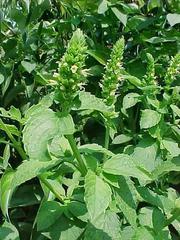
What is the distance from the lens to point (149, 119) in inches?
64.4

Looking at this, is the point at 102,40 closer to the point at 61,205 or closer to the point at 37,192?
the point at 37,192

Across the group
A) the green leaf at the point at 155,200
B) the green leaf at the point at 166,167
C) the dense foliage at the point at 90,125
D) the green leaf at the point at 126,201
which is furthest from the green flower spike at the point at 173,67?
the green leaf at the point at 126,201

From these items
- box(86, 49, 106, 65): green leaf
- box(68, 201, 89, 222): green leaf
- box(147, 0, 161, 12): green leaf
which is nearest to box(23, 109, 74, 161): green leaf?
box(68, 201, 89, 222): green leaf

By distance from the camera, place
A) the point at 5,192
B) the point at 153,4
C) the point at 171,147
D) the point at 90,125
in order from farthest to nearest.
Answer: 1. the point at 153,4
2. the point at 90,125
3. the point at 171,147
4. the point at 5,192

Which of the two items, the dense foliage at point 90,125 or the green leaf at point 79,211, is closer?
the dense foliage at point 90,125

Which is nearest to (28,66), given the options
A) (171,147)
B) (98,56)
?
(98,56)

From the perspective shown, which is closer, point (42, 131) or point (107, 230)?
point (42, 131)

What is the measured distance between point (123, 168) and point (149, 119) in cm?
44

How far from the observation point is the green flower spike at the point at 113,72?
1392 millimetres

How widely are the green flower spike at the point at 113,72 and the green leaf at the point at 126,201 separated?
0.27m

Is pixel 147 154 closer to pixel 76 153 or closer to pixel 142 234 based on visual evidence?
pixel 142 234

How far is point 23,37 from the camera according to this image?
78.5 inches

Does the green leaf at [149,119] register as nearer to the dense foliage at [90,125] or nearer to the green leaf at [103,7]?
the dense foliage at [90,125]

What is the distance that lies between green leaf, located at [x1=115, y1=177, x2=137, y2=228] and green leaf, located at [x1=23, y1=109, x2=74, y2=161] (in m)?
0.25
